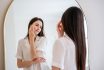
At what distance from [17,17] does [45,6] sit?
0.28 metres

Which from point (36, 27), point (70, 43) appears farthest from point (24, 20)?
point (70, 43)

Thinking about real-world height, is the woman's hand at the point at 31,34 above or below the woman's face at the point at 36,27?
below

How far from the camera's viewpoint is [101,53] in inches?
87.7

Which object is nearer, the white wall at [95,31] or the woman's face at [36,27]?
the woman's face at [36,27]

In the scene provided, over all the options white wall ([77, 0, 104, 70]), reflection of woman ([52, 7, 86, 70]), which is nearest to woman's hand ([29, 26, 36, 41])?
reflection of woman ([52, 7, 86, 70])

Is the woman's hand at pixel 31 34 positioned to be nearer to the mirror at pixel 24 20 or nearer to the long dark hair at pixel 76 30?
the mirror at pixel 24 20

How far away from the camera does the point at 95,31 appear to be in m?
2.21

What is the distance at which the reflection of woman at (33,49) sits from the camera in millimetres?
1802

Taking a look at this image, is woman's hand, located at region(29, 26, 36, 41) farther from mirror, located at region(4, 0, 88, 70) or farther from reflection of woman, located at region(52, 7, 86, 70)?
reflection of woman, located at region(52, 7, 86, 70)

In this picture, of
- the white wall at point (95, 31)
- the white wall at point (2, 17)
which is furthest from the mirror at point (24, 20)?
the white wall at point (95, 31)

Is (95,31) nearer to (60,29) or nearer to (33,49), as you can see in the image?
(60,29)

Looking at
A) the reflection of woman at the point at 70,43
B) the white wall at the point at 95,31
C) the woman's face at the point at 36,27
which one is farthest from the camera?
the white wall at the point at 95,31

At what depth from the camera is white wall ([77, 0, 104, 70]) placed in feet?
7.17

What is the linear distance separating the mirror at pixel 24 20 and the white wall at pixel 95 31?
32 cm
